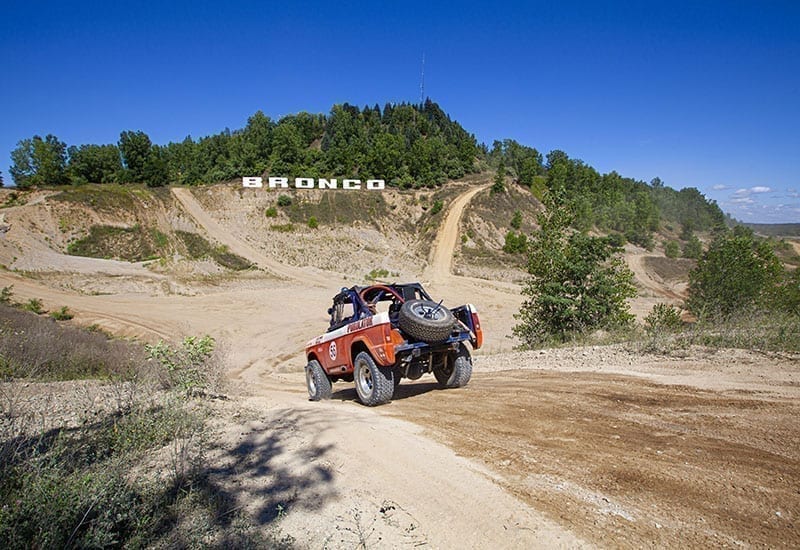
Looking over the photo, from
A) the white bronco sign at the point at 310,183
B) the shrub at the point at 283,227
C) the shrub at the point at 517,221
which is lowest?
the shrub at the point at 283,227

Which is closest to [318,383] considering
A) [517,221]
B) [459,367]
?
[459,367]

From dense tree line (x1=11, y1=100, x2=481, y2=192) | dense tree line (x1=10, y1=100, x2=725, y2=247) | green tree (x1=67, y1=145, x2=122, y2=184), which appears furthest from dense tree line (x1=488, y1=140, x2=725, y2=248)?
green tree (x1=67, y1=145, x2=122, y2=184)

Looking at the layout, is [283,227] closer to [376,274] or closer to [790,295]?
[376,274]

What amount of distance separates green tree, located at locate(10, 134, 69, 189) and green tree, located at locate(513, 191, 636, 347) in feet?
233

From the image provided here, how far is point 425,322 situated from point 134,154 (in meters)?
70.4

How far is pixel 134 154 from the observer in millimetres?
64250

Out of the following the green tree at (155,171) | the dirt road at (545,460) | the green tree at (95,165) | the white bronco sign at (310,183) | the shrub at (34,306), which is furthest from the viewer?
the green tree at (95,165)

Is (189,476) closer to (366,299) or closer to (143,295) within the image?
(366,299)

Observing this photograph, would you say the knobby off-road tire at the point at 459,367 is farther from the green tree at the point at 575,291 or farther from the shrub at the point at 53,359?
the green tree at the point at 575,291

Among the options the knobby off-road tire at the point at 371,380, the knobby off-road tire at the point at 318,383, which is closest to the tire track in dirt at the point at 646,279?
the knobby off-road tire at the point at 318,383

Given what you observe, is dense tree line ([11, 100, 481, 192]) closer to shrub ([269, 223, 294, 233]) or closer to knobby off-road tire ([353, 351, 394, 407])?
shrub ([269, 223, 294, 233])

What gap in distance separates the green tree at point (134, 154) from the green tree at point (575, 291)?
6300 cm

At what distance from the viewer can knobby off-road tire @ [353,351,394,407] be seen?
8133 millimetres

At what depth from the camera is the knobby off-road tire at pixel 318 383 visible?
394 inches
